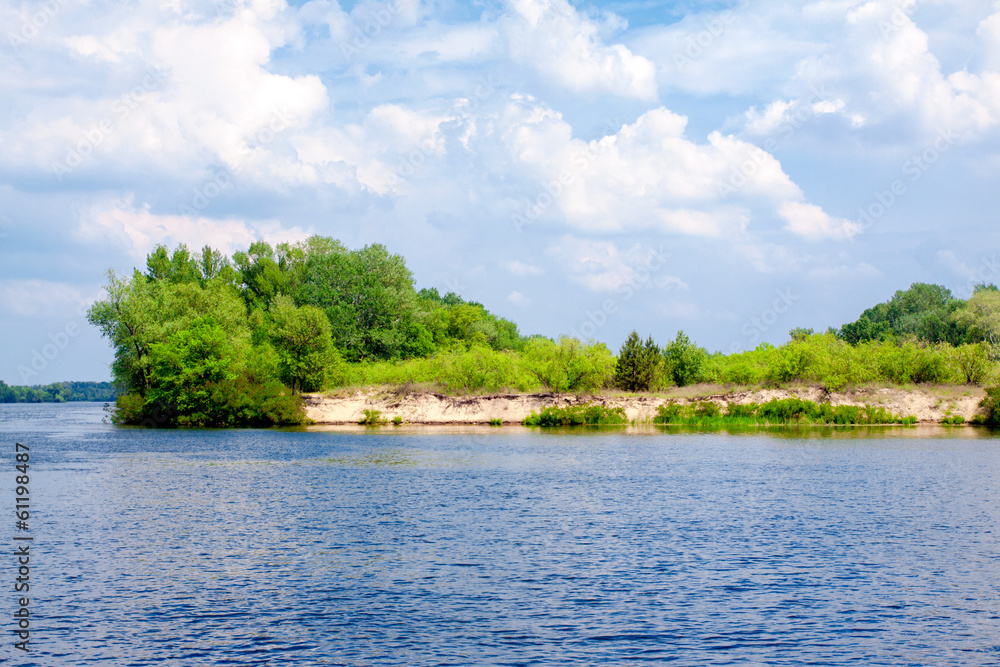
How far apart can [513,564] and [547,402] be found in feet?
209

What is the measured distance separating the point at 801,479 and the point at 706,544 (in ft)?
57.0

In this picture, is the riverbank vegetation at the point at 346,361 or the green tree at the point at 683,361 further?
the green tree at the point at 683,361

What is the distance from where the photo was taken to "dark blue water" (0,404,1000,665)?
56.4ft

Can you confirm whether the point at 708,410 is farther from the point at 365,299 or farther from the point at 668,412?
the point at 365,299

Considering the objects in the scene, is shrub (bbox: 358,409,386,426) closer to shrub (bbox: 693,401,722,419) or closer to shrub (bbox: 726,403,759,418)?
shrub (bbox: 693,401,722,419)

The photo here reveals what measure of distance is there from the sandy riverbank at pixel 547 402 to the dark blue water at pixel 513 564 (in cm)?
3722

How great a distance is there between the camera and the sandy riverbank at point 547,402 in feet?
273

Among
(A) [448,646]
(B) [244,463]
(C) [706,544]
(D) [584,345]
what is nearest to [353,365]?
(D) [584,345]

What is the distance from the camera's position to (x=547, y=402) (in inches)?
3438

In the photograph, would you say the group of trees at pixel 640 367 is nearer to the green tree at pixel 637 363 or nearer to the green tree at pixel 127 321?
the green tree at pixel 637 363

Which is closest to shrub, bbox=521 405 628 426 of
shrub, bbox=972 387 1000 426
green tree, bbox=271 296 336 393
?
green tree, bbox=271 296 336 393

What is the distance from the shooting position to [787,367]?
84.9 m

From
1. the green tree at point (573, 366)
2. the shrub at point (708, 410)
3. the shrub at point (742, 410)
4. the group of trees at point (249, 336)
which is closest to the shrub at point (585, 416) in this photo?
the green tree at point (573, 366)

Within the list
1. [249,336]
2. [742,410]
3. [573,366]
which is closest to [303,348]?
[249,336]
